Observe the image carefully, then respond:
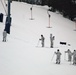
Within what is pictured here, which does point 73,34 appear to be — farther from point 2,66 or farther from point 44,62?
point 2,66

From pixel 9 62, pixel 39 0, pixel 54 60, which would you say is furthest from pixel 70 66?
pixel 39 0

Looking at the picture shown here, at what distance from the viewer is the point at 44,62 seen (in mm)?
27391

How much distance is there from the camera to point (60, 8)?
58.8m

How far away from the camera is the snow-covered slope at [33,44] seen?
24.6 metres

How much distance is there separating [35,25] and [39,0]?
2376cm

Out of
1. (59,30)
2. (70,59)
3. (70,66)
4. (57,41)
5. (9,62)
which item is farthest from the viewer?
→ (59,30)

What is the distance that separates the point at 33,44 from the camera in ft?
115

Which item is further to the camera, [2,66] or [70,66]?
[70,66]

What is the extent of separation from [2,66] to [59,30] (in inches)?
952

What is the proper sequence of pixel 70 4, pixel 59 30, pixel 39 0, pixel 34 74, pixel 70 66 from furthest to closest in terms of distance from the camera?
pixel 39 0, pixel 70 4, pixel 59 30, pixel 70 66, pixel 34 74

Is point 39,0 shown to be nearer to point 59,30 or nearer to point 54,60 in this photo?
point 59,30

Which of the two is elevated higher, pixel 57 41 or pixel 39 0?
pixel 39 0

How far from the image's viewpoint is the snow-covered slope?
2464cm

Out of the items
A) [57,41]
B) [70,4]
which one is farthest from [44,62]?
[70,4]
